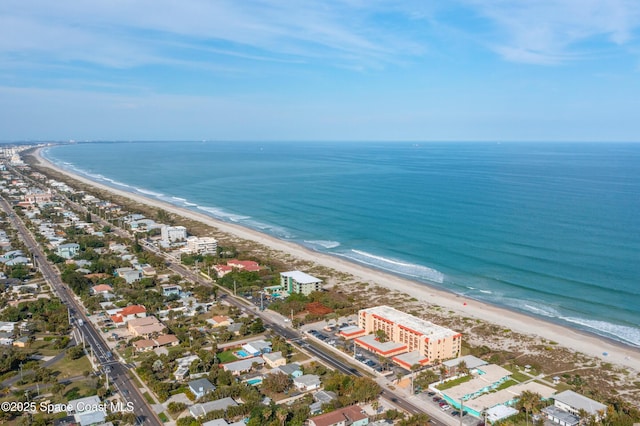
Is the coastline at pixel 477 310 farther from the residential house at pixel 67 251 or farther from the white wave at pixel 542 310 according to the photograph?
the residential house at pixel 67 251

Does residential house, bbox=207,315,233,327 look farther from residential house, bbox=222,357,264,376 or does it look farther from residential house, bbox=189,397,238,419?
residential house, bbox=189,397,238,419

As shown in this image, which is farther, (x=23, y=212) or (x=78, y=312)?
(x=23, y=212)

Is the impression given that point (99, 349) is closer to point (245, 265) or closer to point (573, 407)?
point (245, 265)

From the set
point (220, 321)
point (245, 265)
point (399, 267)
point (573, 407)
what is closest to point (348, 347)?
point (220, 321)

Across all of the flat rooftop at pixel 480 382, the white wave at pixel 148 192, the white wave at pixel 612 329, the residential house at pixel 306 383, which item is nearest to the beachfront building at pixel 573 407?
the flat rooftop at pixel 480 382

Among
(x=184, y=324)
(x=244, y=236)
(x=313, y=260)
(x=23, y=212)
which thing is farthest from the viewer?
(x=23, y=212)

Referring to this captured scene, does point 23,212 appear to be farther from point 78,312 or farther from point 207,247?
point 78,312

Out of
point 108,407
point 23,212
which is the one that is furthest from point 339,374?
point 23,212

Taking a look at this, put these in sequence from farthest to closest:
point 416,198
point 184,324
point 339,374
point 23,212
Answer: point 416,198, point 23,212, point 184,324, point 339,374
